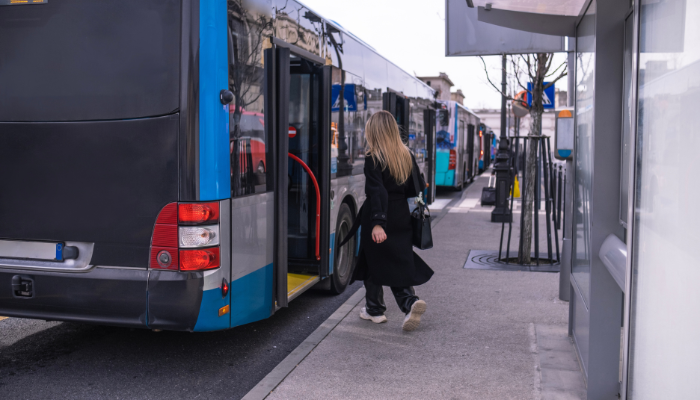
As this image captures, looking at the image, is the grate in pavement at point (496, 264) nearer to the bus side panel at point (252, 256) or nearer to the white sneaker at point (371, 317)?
the white sneaker at point (371, 317)

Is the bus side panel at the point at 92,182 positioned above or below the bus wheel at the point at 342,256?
above

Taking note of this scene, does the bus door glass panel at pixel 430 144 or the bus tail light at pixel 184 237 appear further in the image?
the bus door glass panel at pixel 430 144

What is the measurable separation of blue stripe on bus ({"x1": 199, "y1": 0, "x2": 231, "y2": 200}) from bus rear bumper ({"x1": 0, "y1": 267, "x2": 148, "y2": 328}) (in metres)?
0.72

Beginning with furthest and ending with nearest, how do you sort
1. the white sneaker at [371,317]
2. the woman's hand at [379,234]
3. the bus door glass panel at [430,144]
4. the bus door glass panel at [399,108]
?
the bus door glass panel at [430,144]
the bus door glass panel at [399,108]
the white sneaker at [371,317]
the woman's hand at [379,234]

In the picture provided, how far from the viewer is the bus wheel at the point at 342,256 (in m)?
7.07

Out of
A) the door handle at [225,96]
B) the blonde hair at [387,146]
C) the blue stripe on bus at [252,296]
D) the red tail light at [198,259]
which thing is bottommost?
the blue stripe on bus at [252,296]

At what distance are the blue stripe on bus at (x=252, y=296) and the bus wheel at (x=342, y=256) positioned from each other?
1859mm

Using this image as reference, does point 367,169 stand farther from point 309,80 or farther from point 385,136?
point 309,80

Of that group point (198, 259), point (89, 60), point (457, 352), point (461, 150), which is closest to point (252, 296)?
point (198, 259)

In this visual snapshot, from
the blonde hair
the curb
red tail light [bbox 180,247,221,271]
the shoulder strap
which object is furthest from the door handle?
the shoulder strap

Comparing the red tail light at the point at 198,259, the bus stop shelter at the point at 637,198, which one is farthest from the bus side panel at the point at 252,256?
the bus stop shelter at the point at 637,198

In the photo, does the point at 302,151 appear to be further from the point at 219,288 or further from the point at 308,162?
the point at 219,288

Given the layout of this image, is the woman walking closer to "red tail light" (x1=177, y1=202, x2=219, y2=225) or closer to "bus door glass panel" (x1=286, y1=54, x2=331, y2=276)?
"bus door glass panel" (x1=286, y1=54, x2=331, y2=276)

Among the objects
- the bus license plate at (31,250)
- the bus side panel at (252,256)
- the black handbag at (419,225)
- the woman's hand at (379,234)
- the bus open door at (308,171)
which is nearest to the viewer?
the bus license plate at (31,250)
